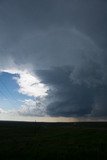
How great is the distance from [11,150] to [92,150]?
1153 cm

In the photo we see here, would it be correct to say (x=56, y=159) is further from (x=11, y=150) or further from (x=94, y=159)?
(x=11, y=150)

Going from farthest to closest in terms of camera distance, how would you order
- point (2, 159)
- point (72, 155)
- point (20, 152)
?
1. point (20, 152)
2. point (72, 155)
3. point (2, 159)

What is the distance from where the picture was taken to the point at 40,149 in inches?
1572

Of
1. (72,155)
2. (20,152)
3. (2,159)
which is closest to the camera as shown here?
(2,159)

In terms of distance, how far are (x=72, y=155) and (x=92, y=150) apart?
4.83 m

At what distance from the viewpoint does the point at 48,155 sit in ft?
118

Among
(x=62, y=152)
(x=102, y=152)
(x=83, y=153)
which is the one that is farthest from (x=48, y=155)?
(x=102, y=152)

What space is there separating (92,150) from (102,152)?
2009mm

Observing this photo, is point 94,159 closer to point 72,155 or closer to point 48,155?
point 72,155

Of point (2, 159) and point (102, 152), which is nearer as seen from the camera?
point (2, 159)

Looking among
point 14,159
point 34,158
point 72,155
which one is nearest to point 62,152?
point 72,155

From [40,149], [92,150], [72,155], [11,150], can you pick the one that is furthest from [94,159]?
[11,150]

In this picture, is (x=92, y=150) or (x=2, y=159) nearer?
(x=2, y=159)

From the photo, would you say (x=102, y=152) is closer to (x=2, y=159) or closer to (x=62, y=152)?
(x=62, y=152)
